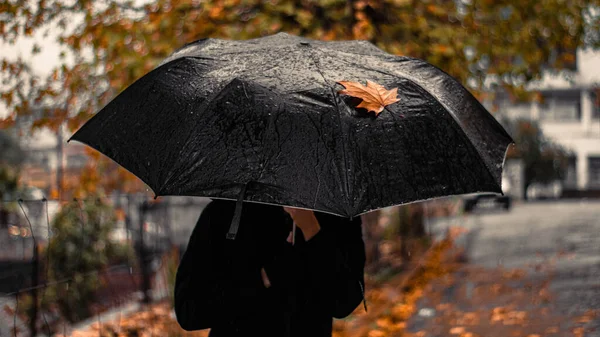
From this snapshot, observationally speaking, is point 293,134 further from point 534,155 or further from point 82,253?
point 534,155

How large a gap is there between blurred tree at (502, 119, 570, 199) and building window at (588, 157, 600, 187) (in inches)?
372

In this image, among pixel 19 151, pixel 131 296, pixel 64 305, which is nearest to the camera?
pixel 64 305

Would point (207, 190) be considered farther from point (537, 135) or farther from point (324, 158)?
point (537, 135)

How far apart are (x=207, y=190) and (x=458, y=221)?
83.5ft

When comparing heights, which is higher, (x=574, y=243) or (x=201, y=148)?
(x=201, y=148)

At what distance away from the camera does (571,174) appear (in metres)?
61.6

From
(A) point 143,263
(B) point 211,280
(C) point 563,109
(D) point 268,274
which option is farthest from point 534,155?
(B) point 211,280

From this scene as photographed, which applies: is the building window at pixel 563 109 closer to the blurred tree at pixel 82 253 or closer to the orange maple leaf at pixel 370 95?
the blurred tree at pixel 82 253

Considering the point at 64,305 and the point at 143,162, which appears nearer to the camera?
the point at 143,162

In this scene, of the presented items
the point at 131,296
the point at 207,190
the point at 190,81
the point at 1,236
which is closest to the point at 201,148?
the point at 207,190

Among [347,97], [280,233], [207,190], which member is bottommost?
[280,233]

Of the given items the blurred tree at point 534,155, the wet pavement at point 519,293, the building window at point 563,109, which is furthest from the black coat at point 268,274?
the building window at point 563,109

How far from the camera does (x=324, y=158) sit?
265cm

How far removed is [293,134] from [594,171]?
64.8 metres
